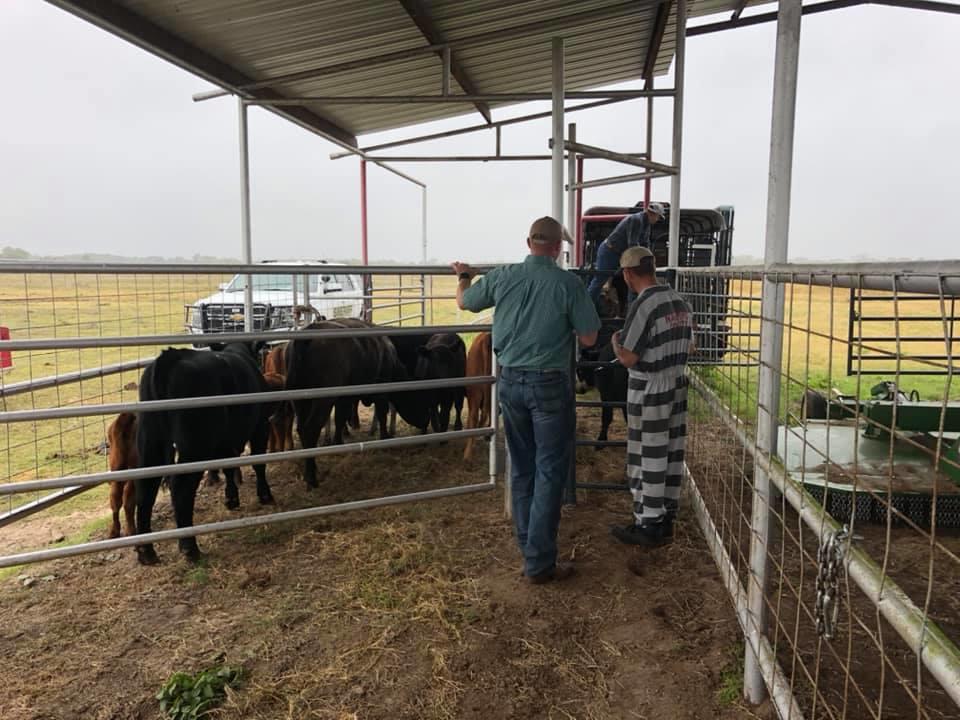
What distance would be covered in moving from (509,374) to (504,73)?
4.64 meters

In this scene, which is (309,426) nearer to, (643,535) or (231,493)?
(231,493)

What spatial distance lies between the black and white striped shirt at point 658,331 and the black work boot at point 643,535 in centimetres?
98

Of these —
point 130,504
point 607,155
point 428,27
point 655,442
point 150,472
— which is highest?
point 428,27

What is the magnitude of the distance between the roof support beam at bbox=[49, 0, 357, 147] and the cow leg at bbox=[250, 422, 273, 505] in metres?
2.90

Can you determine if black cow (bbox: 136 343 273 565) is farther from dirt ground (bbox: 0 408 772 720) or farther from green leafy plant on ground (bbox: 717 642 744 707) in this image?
green leafy plant on ground (bbox: 717 642 744 707)

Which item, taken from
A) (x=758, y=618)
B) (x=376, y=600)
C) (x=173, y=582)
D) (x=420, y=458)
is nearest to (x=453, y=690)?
(x=376, y=600)

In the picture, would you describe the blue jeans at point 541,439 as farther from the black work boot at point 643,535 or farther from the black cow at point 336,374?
the black cow at point 336,374

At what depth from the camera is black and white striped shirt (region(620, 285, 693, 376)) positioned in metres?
3.91

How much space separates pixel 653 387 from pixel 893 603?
2.42m

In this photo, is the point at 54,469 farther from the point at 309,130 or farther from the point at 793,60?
the point at 793,60

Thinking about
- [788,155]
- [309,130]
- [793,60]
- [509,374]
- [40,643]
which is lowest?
[40,643]

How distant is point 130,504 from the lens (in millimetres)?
4438

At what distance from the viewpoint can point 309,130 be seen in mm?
8156

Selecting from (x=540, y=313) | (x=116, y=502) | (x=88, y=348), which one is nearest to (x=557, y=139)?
(x=540, y=313)
